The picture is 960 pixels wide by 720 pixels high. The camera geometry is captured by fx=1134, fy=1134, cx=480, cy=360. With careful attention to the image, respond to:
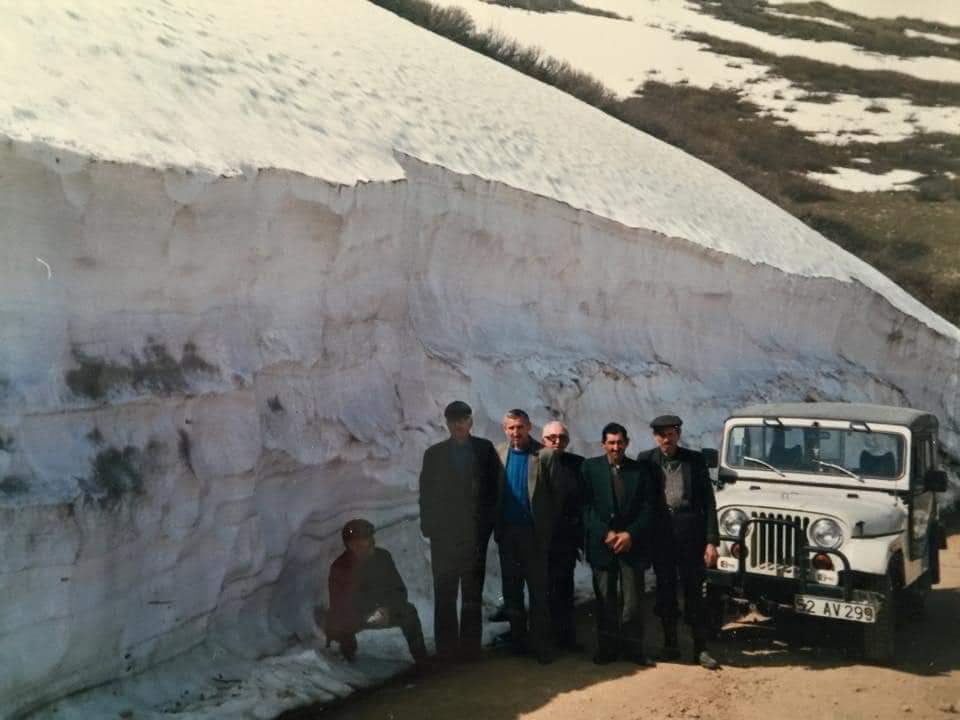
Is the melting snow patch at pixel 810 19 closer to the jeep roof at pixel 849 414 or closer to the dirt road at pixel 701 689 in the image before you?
the jeep roof at pixel 849 414

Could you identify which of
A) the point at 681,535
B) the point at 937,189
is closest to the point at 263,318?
the point at 681,535

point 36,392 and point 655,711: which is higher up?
point 36,392

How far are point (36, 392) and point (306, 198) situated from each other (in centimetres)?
270

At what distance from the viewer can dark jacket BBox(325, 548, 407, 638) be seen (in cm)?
700

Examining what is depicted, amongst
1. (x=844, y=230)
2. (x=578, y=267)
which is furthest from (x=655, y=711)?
(x=844, y=230)

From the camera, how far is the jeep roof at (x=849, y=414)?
879 centimetres

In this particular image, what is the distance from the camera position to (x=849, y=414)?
29.3 ft

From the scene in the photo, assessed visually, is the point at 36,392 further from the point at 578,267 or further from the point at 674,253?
the point at 674,253

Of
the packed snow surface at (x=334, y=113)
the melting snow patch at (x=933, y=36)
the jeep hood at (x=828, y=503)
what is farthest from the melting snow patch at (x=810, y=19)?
the jeep hood at (x=828, y=503)

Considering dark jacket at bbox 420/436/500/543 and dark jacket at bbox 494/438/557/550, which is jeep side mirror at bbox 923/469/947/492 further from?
dark jacket at bbox 420/436/500/543

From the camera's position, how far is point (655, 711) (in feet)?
21.2

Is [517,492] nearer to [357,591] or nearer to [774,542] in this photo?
[357,591]

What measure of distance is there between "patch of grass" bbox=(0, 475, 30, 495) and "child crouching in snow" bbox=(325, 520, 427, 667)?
2065mm

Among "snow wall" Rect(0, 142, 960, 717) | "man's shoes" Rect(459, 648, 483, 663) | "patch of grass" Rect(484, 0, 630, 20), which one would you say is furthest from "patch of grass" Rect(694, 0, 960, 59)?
"man's shoes" Rect(459, 648, 483, 663)
